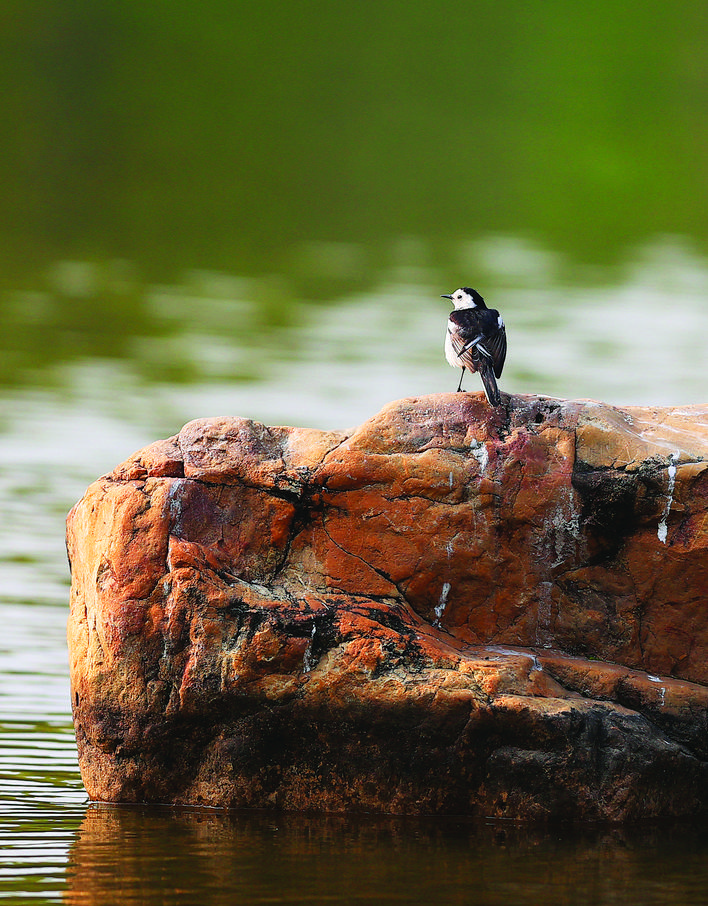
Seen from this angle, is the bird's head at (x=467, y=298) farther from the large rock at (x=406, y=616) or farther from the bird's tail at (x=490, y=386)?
the large rock at (x=406, y=616)

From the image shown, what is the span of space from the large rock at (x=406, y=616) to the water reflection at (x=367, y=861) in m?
0.38

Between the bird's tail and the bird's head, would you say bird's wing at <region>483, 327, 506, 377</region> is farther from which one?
the bird's head

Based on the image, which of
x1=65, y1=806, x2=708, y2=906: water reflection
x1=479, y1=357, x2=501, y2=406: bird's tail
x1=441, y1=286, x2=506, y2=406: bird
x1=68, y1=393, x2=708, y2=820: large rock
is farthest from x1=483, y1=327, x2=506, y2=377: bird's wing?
x1=65, y1=806, x2=708, y2=906: water reflection

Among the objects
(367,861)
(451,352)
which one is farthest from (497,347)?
(367,861)

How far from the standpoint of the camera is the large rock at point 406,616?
7871 mm

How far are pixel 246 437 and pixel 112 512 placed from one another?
1036mm

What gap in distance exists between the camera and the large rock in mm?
7871

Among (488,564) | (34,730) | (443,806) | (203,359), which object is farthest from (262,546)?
(203,359)

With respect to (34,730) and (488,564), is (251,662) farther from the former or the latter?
(34,730)

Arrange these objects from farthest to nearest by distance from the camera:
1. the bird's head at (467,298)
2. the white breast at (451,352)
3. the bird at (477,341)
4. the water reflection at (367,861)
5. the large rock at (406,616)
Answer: the bird's head at (467,298) < the white breast at (451,352) < the bird at (477,341) < the large rock at (406,616) < the water reflection at (367,861)

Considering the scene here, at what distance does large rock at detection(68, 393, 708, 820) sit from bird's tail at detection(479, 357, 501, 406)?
3.7 inches

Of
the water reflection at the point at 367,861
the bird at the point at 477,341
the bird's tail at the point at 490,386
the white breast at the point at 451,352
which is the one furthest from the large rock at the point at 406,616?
the white breast at the point at 451,352

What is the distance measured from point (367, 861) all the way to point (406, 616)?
6.77 feet

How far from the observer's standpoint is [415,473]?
27.9 feet
